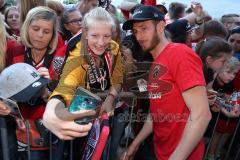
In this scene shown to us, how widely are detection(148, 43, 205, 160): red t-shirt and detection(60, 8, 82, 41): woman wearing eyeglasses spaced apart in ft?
5.98

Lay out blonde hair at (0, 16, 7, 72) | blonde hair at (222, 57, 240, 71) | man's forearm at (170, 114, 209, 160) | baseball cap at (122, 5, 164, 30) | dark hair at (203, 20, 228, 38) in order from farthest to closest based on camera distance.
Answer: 1. dark hair at (203, 20, 228, 38)
2. blonde hair at (222, 57, 240, 71)
3. blonde hair at (0, 16, 7, 72)
4. baseball cap at (122, 5, 164, 30)
5. man's forearm at (170, 114, 209, 160)

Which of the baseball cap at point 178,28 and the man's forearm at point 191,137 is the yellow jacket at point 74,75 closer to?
the man's forearm at point 191,137

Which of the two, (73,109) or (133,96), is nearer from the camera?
(73,109)

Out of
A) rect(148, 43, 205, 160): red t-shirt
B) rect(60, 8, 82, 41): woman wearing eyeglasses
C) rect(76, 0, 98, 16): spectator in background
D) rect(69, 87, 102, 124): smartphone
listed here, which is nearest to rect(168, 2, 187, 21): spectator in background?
rect(76, 0, 98, 16): spectator in background

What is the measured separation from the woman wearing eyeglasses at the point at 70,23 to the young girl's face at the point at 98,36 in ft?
4.92

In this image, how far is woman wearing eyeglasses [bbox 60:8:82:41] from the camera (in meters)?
3.38

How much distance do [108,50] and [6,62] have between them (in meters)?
0.69

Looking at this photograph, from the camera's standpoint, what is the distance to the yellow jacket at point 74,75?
54.4 inches

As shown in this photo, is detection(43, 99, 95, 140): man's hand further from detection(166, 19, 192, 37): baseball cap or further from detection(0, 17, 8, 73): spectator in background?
detection(166, 19, 192, 37): baseball cap

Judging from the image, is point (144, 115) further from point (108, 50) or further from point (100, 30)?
point (100, 30)

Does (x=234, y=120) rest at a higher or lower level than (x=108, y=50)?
lower

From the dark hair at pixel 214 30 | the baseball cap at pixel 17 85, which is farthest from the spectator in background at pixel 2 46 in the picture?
the dark hair at pixel 214 30

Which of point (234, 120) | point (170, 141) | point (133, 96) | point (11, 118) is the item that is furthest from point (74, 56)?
point (234, 120)

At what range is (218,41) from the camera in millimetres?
2613
